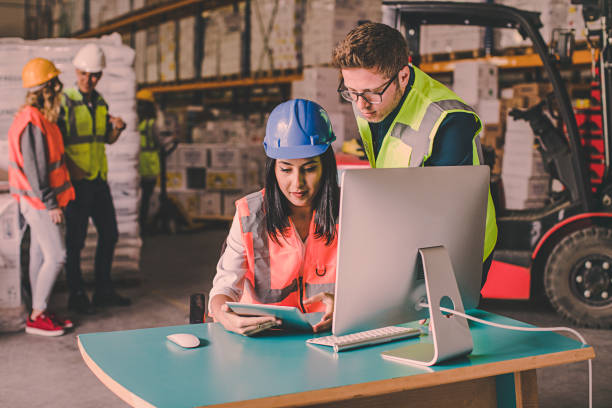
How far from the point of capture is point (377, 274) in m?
1.81

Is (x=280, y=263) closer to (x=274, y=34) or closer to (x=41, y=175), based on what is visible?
(x=41, y=175)

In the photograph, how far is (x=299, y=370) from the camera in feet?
5.96

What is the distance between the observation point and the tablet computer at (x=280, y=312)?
2.04 metres

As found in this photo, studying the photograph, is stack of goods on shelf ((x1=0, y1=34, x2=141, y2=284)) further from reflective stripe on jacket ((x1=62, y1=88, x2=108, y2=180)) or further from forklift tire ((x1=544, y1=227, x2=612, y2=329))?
forklift tire ((x1=544, y1=227, x2=612, y2=329))

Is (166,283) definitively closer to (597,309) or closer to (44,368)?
(44,368)

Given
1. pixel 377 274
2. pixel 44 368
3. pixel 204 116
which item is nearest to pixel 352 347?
pixel 377 274

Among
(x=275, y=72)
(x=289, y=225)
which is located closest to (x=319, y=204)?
(x=289, y=225)

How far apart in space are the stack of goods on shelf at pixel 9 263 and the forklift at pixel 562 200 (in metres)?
2.90

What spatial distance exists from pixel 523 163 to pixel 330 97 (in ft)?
7.64

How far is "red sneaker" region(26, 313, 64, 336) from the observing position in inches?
190

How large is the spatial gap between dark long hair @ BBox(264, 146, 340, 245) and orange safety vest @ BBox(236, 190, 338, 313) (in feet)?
0.08

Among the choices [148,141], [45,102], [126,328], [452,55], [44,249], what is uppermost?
[452,55]

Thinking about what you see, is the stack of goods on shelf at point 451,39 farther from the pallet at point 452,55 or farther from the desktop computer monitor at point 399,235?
the desktop computer monitor at point 399,235

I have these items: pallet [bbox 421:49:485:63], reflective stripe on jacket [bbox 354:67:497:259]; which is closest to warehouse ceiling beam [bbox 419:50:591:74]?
pallet [bbox 421:49:485:63]
